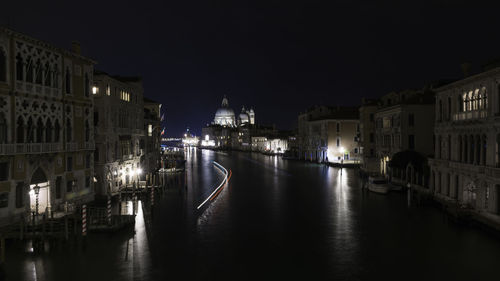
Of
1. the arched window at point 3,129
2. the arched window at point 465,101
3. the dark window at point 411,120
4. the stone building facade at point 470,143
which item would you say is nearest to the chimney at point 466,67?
the stone building facade at point 470,143

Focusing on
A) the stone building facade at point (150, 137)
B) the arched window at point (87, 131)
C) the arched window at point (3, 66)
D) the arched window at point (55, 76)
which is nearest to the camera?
the arched window at point (3, 66)

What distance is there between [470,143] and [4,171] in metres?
31.0

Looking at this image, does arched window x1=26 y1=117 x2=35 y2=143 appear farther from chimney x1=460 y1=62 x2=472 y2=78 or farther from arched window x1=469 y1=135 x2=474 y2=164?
chimney x1=460 y1=62 x2=472 y2=78

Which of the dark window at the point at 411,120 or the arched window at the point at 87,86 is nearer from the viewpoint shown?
the arched window at the point at 87,86

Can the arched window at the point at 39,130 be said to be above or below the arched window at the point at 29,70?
below

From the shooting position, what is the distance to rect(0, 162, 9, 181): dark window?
2423 centimetres

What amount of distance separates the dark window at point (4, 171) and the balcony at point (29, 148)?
75 centimetres

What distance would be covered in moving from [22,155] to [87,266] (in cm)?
1098

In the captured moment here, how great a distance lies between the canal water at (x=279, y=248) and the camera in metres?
17.8

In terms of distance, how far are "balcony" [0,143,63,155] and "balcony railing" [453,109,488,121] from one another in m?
29.4

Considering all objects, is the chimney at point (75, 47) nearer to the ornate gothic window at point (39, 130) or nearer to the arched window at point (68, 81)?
the arched window at point (68, 81)

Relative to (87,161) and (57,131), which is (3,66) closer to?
(57,131)

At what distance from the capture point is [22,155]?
2572 centimetres

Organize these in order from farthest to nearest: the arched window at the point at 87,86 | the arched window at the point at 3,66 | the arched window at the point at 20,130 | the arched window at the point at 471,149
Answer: the arched window at the point at 87,86 < the arched window at the point at 471,149 < the arched window at the point at 20,130 < the arched window at the point at 3,66
